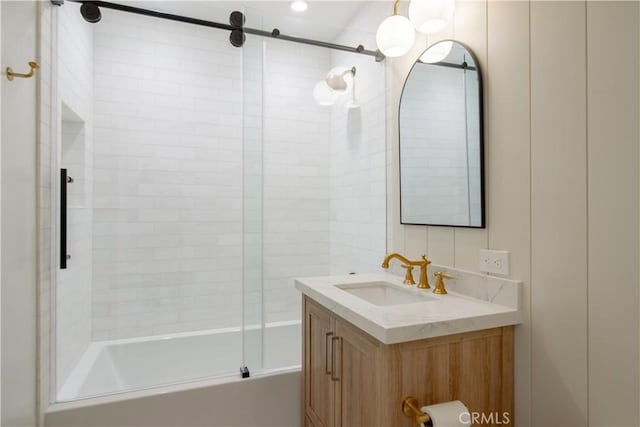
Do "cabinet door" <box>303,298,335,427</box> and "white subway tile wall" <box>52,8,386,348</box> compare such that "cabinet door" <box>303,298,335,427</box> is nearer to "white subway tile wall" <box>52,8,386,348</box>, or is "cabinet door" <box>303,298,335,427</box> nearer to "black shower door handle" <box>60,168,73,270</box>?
"white subway tile wall" <box>52,8,386,348</box>

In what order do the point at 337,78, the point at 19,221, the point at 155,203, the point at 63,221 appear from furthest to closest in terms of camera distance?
the point at 155,203
the point at 337,78
the point at 63,221
the point at 19,221

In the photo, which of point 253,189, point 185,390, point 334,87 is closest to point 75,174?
point 253,189

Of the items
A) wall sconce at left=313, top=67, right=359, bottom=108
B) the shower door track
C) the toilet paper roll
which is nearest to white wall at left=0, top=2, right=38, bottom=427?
the shower door track

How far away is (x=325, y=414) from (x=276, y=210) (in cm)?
120

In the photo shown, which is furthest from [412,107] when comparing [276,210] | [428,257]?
[276,210]

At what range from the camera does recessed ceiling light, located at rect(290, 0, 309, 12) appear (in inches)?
92.6

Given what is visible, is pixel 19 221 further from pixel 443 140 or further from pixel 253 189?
pixel 443 140

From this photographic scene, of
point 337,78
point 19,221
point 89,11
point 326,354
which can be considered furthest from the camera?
point 337,78

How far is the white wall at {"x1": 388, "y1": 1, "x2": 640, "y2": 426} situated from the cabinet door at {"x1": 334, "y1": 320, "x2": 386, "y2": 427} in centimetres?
53

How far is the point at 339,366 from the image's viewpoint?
1.36 metres

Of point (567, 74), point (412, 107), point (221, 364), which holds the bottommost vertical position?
point (221, 364)

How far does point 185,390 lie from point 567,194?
1.84 m

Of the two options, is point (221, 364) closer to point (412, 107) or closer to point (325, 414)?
point (325, 414)

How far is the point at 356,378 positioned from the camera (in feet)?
4.06
